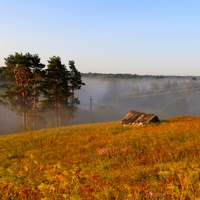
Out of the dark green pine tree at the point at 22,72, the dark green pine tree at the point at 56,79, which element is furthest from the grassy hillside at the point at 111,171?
the dark green pine tree at the point at 56,79

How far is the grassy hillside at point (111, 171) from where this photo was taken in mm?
4977

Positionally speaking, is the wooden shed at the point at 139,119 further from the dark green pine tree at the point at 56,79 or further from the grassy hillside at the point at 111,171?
the dark green pine tree at the point at 56,79

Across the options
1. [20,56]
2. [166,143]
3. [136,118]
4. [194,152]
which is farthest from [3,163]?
[20,56]

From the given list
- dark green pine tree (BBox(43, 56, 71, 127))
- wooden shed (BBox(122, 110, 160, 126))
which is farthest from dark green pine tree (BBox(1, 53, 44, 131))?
wooden shed (BBox(122, 110, 160, 126))

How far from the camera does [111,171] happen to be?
8781 mm

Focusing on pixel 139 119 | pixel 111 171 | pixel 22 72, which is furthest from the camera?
pixel 22 72

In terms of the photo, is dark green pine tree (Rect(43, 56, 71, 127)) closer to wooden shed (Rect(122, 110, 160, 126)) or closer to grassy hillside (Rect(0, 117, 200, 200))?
wooden shed (Rect(122, 110, 160, 126))

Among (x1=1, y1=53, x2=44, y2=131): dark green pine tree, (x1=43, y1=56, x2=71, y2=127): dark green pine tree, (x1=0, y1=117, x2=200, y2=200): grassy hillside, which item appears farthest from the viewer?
(x1=43, y1=56, x2=71, y2=127): dark green pine tree

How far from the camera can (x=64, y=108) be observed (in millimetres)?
64062

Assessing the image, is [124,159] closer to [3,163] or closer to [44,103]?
[3,163]

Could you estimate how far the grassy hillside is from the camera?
4977 mm

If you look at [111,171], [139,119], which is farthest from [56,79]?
[111,171]

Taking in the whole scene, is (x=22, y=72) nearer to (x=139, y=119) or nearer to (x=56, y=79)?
(x=56, y=79)

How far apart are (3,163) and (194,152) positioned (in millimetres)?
9714
